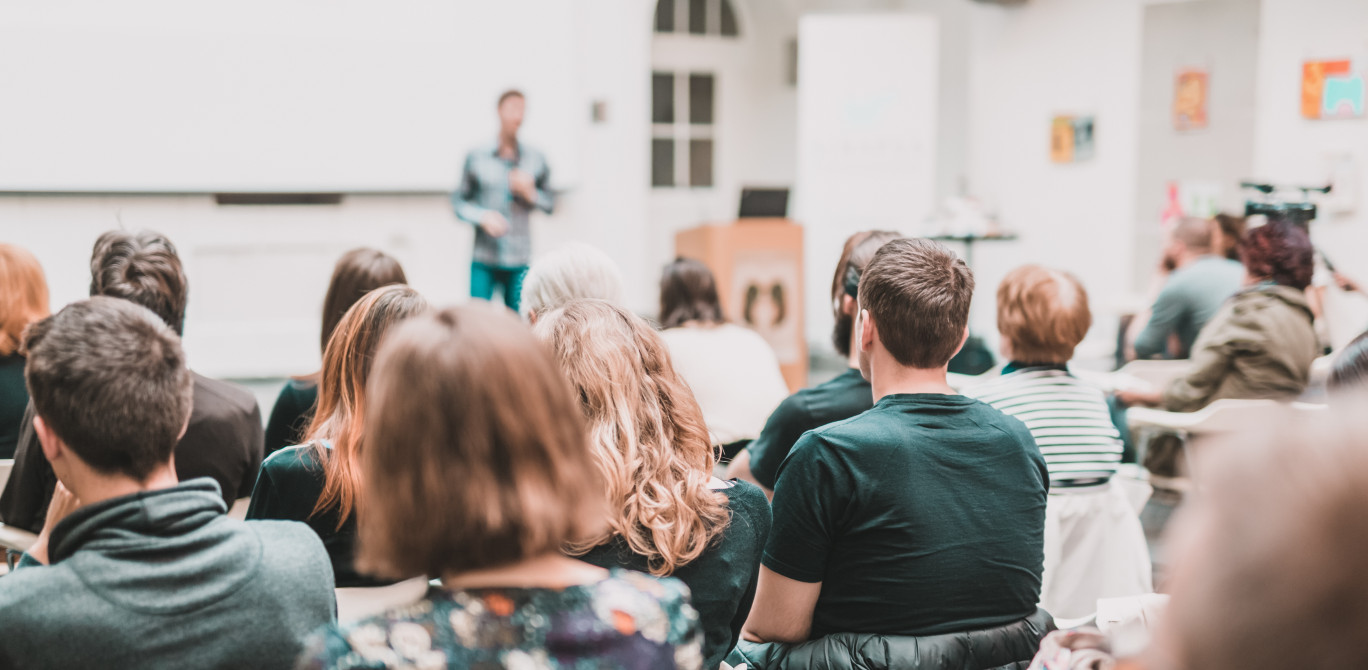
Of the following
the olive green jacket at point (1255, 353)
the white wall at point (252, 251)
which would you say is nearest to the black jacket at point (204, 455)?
the olive green jacket at point (1255, 353)

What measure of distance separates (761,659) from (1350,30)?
592 cm

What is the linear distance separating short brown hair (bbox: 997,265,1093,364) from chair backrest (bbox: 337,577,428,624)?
148cm

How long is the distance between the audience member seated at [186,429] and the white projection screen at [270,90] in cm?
422

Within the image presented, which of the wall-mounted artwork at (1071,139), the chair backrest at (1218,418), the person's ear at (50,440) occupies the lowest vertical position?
the chair backrest at (1218,418)

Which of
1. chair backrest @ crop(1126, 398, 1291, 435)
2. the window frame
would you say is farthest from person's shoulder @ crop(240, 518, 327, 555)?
the window frame

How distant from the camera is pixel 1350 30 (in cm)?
600

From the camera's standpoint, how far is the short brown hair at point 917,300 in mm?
1853

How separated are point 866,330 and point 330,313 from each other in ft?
4.97

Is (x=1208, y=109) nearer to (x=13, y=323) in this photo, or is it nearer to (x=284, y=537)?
(x=13, y=323)

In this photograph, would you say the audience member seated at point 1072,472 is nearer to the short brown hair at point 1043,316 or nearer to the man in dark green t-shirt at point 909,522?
the short brown hair at point 1043,316

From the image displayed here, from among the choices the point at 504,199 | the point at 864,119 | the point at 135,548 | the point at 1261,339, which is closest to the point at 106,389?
the point at 135,548

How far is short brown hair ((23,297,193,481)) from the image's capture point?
1.33 meters

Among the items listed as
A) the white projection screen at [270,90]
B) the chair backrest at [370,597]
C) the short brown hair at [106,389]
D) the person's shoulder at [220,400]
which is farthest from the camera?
the white projection screen at [270,90]

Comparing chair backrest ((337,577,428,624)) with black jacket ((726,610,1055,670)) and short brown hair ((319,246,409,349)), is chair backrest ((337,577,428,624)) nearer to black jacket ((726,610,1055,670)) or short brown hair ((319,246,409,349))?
black jacket ((726,610,1055,670))
